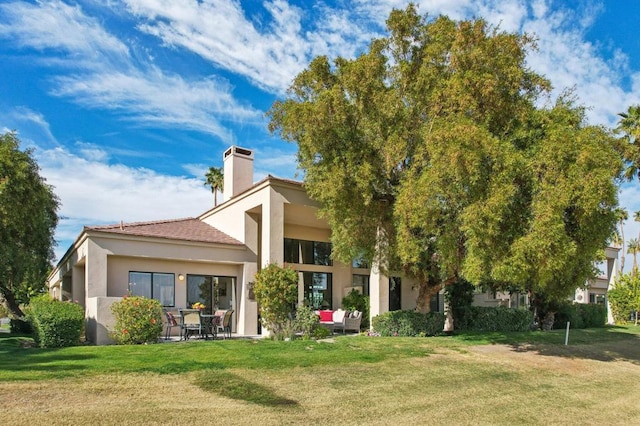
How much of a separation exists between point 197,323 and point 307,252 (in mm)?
8274

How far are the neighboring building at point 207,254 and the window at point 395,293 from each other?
19.9ft

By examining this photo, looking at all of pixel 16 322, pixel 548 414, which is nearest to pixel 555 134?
A: pixel 548 414

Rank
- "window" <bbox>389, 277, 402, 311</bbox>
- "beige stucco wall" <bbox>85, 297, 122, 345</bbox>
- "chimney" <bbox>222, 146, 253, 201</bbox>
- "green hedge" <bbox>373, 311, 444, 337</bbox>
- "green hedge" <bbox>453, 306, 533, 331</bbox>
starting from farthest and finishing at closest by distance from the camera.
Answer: "window" <bbox>389, 277, 402, 311</bbox>
"chimney" <bbox>222, 146, 253, 201</bbox>
"green hedge" <bbox>453, 306, 533, 331</bbox>
"green hedge" <bbox>373, 311, 444, 337</bbox>
"beige stucco wall" <bbox>85, 297, 122, 345</bbox>

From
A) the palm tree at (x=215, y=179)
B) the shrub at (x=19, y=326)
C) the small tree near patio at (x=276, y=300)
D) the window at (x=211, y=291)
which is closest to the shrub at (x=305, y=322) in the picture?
the small tree near patio at (x=276, y=300)

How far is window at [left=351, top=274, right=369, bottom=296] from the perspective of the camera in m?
25.5

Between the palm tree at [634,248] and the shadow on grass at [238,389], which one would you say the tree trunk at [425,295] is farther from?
the palm tree at [634,248]

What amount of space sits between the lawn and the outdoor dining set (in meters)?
2.36

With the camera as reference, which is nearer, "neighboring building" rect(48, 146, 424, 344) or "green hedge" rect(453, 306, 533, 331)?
"neighboring building" rect(48, 146, 424, 344)

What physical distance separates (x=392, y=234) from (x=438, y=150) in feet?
14.3

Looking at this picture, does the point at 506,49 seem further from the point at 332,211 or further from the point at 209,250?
the point at 209,250

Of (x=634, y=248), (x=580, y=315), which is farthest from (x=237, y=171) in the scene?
(x=634, y=248)

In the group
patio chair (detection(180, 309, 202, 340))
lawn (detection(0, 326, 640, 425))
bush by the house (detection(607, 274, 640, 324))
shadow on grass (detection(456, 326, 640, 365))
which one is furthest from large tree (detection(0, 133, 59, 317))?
bush by the house (detection(607, 274, 640, 324))

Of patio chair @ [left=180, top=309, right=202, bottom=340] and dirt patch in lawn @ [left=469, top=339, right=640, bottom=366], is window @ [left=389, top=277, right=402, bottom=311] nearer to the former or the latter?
dirt patch in lawn @ [left=469, top=339, right=640, bottom=366]

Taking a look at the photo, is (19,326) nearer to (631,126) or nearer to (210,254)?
(210,254)
